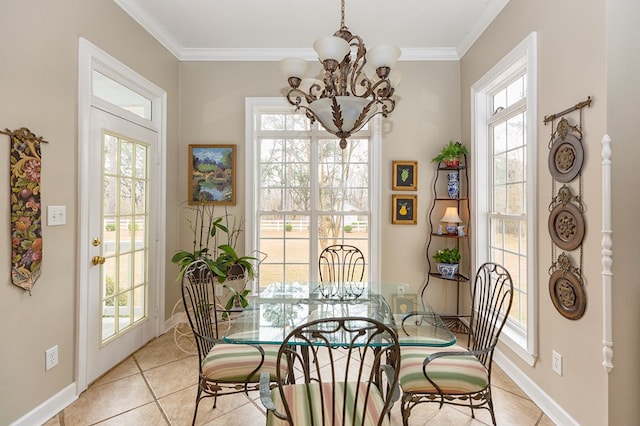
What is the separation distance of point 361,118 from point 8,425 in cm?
256

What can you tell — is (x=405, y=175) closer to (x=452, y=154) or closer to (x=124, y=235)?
(x=452, y=154)

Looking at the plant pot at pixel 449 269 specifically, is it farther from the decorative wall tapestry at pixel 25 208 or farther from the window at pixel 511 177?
the decorative wall tapestry at pixel 25 208

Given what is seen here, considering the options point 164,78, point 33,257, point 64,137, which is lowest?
point 33,257

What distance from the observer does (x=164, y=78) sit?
3.40 metres

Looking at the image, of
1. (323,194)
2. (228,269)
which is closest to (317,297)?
(228,269)

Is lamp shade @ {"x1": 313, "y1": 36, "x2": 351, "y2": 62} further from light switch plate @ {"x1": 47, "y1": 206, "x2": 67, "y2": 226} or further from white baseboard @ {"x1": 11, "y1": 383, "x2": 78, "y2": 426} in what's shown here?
white baseboard @ {"x1": 11, "y1": 383, "x2": 78, "y2": 426}

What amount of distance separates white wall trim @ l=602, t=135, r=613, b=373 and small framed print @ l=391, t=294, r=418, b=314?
3.10 feet

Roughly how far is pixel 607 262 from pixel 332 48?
171 cm

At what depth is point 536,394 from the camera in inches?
89.2

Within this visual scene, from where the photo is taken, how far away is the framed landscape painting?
12.1ft

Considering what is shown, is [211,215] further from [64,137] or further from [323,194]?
[64,137]

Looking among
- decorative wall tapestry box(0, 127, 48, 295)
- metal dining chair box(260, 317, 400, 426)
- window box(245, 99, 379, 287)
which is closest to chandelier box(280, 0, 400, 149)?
metal dining chair box(260, 317, 400, 426)

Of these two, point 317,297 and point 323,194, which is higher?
point 323,194

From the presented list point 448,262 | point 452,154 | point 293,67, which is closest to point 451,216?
point 448,262
